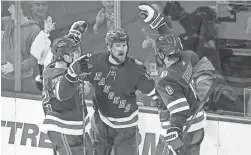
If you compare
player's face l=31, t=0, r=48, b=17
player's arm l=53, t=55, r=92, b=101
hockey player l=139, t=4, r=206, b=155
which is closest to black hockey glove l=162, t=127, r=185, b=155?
hockey player l=139, t=4, r=206, b=155

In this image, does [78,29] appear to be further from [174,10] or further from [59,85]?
[174,10]

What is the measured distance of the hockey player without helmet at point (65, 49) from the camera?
6805 mm

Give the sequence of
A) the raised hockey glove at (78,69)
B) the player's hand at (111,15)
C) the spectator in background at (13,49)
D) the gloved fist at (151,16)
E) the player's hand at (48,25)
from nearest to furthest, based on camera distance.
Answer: the raised hockey glove at (78,69) < the gloved fist at (151,16) < the player's hand at (111,15) < the player's hand at (48,25) < the spectator in background at (13,49)

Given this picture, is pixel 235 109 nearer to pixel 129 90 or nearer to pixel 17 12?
pixel 129 90

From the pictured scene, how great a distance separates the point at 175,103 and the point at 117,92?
1.21 ft

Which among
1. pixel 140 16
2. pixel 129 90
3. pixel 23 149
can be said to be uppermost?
pixel 140 16

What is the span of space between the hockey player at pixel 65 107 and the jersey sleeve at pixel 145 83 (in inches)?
14.5

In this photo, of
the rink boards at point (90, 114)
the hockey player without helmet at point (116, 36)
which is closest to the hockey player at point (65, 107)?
the rink boards at point (90, 114)

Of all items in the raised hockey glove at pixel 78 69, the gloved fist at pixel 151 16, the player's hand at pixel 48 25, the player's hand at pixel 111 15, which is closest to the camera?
the raised hockey glove at pixel 78 69

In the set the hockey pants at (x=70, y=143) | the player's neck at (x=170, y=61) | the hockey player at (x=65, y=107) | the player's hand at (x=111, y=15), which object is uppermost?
the player's hand at (x=111, y=15)

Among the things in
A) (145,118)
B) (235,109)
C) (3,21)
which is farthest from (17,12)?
(235,109)

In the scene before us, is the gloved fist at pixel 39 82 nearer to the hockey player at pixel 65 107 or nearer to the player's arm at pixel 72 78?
the hockey player at pixel 65 107

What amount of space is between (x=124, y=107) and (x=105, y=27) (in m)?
0.53

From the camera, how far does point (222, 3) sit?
670 centimetres
